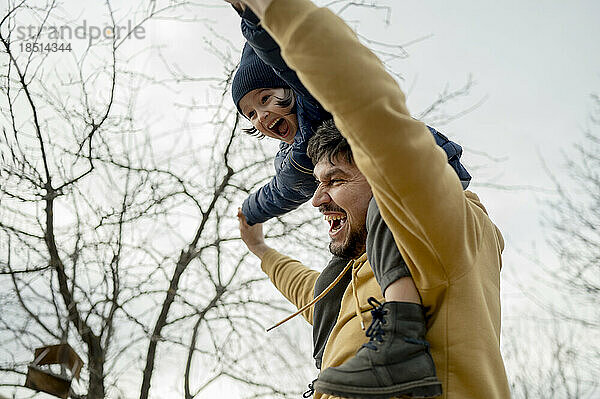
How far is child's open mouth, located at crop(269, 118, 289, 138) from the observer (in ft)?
6.25

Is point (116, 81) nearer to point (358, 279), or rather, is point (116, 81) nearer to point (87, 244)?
point (87, 244)

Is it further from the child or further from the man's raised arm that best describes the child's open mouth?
the man's raised arm

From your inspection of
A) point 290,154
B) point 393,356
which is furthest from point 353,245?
point 290,154

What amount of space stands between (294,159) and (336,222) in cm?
45

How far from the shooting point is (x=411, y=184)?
35.7 inches

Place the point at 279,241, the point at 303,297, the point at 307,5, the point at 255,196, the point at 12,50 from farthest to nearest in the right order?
the point at 279,241, the point at 12,50, the point at 255,196, the point at 303,297, the point at 307,5

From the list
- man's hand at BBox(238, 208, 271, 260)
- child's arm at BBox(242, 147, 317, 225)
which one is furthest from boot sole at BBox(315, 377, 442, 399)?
man's hand at BBox(238, 208, 271, 260)

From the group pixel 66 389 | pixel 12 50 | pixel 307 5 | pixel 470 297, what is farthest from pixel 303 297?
pixel 12 50

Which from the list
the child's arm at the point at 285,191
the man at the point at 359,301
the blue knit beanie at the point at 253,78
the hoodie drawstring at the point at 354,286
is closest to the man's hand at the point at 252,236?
the child's arm at the point at 285,191

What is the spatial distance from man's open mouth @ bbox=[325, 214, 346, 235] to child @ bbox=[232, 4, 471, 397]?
0.39 feet

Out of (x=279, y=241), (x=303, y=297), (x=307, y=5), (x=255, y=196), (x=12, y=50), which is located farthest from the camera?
(x=279, y=241)

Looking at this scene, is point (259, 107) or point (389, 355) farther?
point (259, 107)

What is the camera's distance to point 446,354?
98 centimetres

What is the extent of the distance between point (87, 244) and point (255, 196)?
99 cm
